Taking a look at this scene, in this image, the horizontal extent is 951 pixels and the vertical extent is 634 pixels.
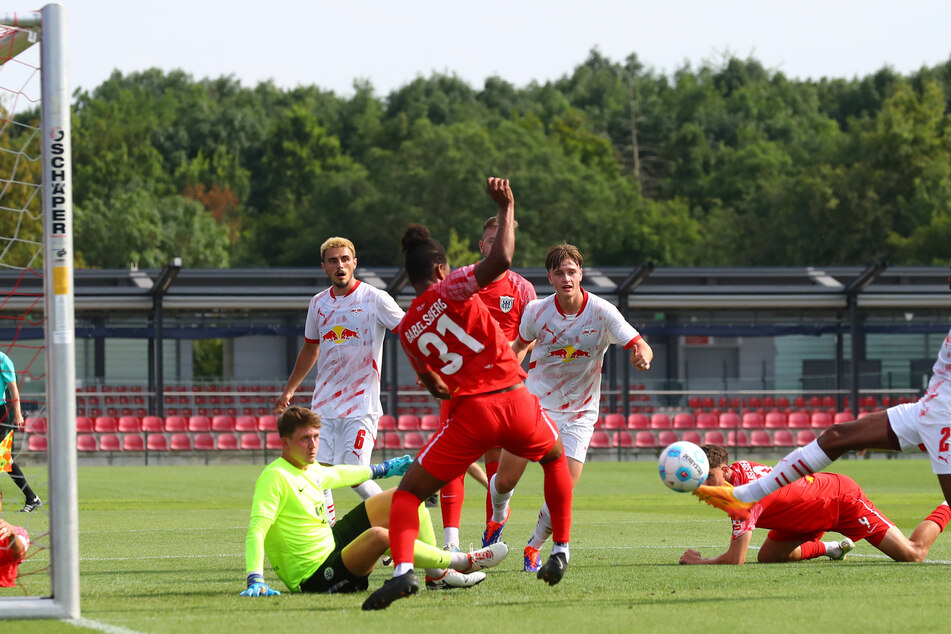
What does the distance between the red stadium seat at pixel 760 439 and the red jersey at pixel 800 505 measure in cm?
1904

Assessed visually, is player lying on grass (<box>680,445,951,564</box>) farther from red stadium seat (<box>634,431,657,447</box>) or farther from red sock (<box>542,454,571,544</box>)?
red stadium seat (<box>634,431,657,447</box>)

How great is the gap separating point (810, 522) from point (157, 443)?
1974cm

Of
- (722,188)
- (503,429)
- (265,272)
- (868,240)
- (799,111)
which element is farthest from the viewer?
(799,111)

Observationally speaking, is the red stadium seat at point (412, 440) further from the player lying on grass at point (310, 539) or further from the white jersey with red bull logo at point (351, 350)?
the player lying on grass at point (310, 539)

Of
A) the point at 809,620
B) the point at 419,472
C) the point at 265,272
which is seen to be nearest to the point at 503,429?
the point at 419,472

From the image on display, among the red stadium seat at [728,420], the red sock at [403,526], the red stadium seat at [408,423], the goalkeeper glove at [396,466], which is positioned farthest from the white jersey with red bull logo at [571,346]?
the red stadium seat at [728,420]

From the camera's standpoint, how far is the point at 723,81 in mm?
98250

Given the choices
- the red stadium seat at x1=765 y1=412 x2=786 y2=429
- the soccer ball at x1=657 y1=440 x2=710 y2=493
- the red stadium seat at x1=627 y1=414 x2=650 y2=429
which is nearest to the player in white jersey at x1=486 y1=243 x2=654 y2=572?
the soccer ball at x1=657 y1=440 x2=710 y2=493

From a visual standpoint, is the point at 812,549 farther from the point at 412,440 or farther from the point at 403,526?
the point at 412,440

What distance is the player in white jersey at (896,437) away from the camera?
653 cm

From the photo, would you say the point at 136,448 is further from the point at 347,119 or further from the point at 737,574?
the point at 347,119

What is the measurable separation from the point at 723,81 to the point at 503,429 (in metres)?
95.6

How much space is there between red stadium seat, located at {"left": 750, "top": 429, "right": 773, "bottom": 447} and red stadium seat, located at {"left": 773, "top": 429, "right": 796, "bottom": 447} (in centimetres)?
13

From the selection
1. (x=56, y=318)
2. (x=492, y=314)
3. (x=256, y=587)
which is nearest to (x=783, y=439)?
(x=492, y=314)
